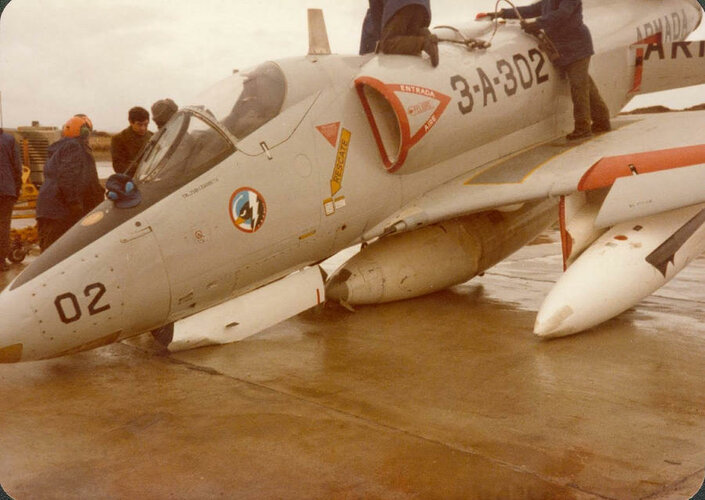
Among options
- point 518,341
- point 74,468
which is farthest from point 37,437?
point 518,341

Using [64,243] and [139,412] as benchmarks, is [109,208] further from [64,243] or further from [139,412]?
[139,412]

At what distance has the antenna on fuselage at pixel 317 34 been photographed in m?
6.47

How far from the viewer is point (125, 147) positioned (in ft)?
24.7

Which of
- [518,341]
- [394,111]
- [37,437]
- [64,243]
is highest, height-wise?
[394,111]

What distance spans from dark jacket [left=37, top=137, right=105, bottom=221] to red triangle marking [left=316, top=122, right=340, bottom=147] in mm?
2688

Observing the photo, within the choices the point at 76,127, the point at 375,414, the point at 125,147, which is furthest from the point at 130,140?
the point at 375,414

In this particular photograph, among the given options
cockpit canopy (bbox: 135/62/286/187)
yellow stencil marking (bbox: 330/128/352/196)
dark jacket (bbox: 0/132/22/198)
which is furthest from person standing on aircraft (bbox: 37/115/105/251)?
yellow stencil marking (bbox: 330/128/352/196)

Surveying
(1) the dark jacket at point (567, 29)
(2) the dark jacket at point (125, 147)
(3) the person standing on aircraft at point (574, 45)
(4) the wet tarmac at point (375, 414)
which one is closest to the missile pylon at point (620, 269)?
(4) the wet tarmac at point (375, 414)

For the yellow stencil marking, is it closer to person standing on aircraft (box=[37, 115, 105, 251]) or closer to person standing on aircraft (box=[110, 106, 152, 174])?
person standing on aircraft (box=[110, 106, 152, 174])

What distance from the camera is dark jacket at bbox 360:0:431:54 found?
265 inches

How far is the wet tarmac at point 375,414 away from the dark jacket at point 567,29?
2766 millimetres

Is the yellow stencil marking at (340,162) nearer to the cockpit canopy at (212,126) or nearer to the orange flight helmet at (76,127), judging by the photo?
the cockpit canopy at (212,126)

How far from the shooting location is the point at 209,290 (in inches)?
214

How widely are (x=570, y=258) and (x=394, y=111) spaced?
6.37ft
